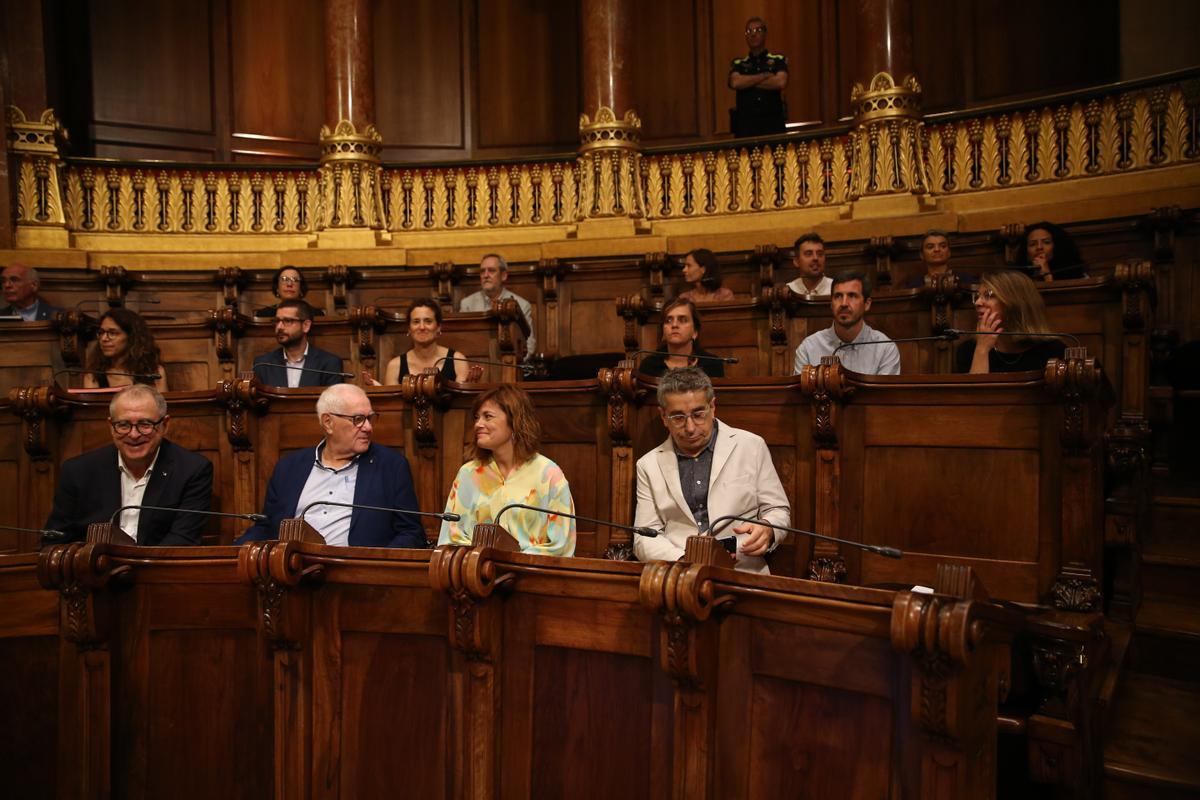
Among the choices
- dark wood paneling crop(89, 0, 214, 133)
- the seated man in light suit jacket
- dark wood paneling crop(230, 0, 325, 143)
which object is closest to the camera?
the seated man in light suit jacket

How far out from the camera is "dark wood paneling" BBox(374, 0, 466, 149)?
6156 millimetres

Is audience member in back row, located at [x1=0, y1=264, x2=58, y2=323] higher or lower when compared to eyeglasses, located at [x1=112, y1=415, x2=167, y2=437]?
higher

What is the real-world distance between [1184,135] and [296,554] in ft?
12.1

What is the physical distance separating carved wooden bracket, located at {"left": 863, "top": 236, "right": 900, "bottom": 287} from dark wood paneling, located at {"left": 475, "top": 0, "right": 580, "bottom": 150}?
8.71 ft

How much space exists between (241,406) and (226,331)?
117cm

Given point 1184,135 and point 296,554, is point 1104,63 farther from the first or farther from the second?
point 296,554

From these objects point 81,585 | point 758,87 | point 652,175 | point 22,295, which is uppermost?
point 758,87

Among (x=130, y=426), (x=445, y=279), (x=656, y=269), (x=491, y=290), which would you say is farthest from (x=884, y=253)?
(x=130, y=426)

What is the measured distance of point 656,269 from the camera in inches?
167

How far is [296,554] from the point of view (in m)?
1.58

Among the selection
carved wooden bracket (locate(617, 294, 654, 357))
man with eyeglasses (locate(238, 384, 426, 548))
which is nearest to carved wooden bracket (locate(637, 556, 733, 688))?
man with eyeglasses (locate(238, 384, 426, 548))

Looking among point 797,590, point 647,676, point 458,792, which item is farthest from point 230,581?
point 797,590

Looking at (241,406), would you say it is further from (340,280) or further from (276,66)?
(276,66)

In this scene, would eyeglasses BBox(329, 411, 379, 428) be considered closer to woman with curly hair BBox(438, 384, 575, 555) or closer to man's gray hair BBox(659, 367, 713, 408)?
woman with curly hair BBox(438, 384, 575, 555)
